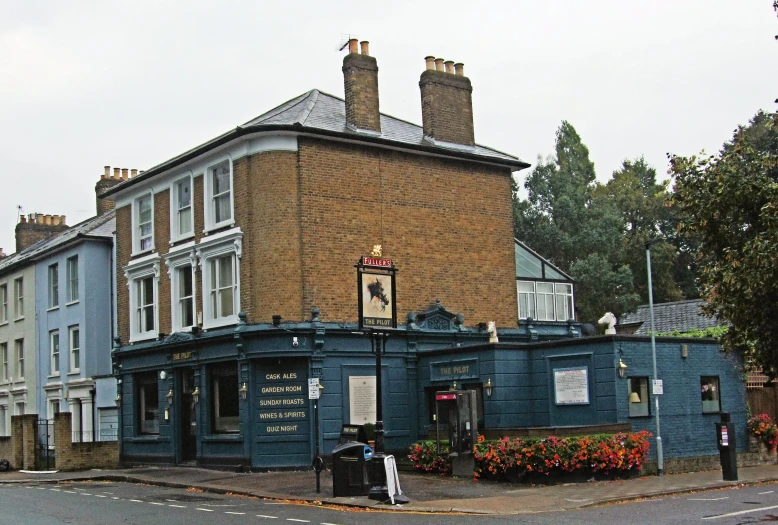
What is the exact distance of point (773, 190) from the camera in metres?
14.0

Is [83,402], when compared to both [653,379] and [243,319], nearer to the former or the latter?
[243,319]

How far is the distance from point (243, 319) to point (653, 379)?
11.7 metres

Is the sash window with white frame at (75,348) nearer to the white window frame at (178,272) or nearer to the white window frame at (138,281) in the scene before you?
the white window frame at (138,281)

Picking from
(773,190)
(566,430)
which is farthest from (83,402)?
(773,190)

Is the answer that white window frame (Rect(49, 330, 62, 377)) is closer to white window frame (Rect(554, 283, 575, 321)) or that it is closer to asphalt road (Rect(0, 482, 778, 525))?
asphalt road (Rect(0, 482, 778, 525))

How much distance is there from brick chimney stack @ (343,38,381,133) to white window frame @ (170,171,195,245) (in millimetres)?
5762

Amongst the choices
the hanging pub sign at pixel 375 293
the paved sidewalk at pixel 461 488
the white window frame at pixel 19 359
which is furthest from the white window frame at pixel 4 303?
the hanging pub sign at pixel 375 293

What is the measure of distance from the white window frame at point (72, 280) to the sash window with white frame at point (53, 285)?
1.20 m

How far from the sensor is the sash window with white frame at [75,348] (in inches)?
1591

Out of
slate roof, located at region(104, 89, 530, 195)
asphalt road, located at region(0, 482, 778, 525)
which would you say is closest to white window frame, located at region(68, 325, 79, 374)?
slate roof, located at region(104, 89, 530, 195)

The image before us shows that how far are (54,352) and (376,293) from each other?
23.4 metres

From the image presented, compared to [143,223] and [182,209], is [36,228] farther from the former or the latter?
[182,209]

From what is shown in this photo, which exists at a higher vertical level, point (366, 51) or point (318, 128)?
point (366, 51)

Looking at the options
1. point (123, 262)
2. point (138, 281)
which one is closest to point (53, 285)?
point (123, 262)
